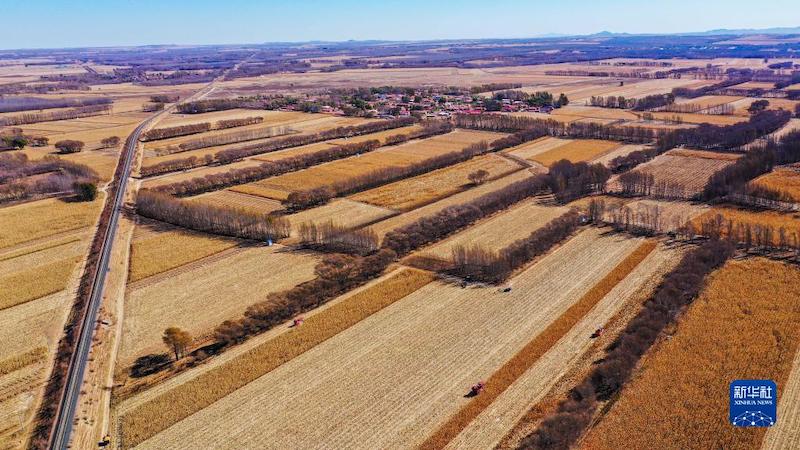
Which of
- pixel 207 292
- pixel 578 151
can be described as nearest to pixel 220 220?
pixel 207 292

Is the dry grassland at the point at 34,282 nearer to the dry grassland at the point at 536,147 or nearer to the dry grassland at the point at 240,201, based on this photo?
the dry grassland at the point at 240,201

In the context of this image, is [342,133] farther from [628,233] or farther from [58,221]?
[628,233]

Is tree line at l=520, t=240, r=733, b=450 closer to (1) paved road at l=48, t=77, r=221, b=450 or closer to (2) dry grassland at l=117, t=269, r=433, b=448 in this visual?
(2) dry grassland at l=117, t=269, r=433, b=448

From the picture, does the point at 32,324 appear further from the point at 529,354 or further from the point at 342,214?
the point at 529,354

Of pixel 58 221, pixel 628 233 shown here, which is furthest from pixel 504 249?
pixel 58 221

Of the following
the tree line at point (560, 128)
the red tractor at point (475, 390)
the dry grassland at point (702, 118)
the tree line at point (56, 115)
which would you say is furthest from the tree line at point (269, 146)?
the red tractor at point (475, 390)

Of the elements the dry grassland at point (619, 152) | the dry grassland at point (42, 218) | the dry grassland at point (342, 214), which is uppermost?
the dry grassland at point (619, 152)
